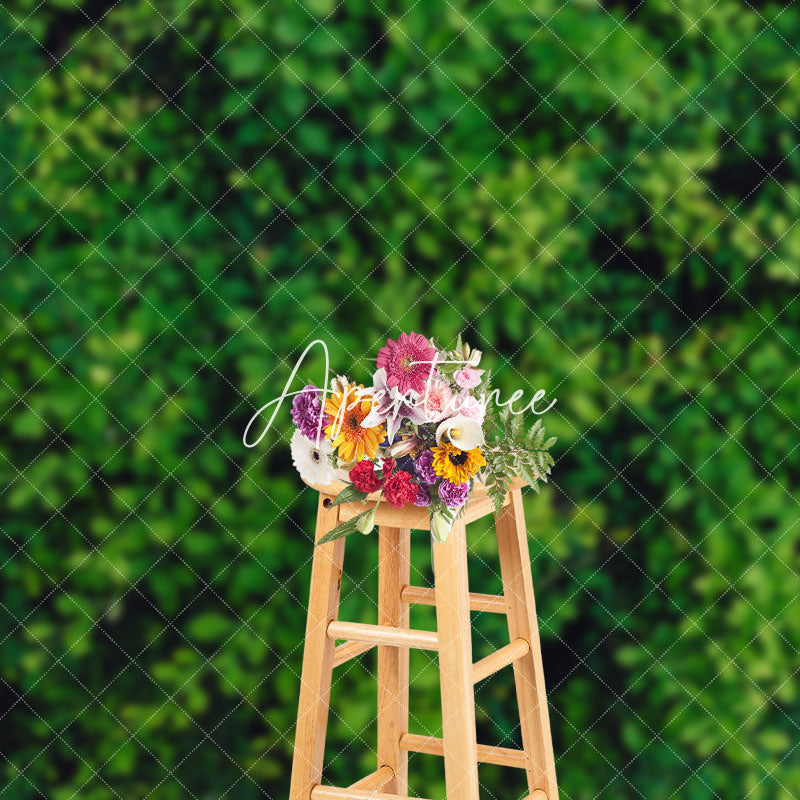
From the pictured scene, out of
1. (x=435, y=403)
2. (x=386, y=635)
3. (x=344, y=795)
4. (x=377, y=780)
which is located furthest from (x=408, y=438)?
(x=377, y=780)

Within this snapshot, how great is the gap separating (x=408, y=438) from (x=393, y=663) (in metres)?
0.53

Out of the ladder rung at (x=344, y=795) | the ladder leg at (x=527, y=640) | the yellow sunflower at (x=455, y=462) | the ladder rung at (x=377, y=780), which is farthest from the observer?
the ladder rung at (x=377, y=780)

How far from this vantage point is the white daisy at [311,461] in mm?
1622

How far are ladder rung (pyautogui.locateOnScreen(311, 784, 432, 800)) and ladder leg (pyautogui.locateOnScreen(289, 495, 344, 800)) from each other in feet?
0.05

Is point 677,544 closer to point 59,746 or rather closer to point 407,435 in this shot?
point 407,435

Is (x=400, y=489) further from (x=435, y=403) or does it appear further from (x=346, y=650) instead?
(x=346, y=650)

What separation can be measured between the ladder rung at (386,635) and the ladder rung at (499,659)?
0.09 meters

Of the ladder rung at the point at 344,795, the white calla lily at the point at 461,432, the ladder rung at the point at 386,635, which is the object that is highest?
the white calla lily at the point at 461,432

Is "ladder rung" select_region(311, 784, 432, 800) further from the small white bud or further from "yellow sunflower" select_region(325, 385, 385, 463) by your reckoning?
"yellow sunflower" select_region(325, 385, 385, 463)

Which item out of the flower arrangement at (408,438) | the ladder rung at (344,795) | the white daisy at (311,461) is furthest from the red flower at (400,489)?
the ladder rung at (344,795)

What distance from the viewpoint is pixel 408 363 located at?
1585 millimetres

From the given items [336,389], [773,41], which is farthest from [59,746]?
[773,41]

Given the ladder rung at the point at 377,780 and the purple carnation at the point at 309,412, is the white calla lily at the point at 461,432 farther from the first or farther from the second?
the ladder rung at the point at 377,780

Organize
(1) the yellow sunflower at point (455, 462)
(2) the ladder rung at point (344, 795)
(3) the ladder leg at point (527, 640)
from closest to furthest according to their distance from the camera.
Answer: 1. (1) the yellow sunflower at point (455, 462)
2. (2) the ladder rung at point (344, 795)
3. (3) the ladder leg at point (527, 640)
